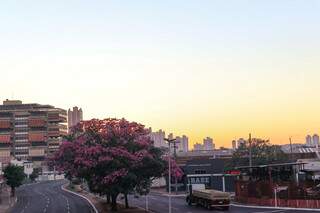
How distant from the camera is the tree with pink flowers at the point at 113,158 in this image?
60.5 meters

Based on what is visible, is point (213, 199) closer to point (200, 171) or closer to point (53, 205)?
point (53, 205)

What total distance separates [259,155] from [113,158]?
7270cm

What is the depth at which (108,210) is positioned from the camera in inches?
2675

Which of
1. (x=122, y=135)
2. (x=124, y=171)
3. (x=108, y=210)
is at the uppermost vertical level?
(x=122, y=135)

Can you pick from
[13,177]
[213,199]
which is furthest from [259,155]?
[213,199]

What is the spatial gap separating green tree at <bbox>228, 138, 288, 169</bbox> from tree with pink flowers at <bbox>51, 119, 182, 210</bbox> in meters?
54.4

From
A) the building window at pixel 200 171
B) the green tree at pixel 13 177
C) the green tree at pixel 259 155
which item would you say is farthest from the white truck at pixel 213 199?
the green tree at pixel 13 177

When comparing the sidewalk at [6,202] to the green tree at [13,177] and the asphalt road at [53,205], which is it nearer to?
the asphalt road at [53,205]

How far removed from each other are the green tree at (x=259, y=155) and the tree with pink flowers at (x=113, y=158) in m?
54.4

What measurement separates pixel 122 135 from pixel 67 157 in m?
6.78

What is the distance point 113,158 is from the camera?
60.7m

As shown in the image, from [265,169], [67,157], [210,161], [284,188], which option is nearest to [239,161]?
[210,161]

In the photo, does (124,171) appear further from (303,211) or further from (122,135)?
(303,211)

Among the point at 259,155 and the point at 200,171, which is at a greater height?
the point at 259,155
